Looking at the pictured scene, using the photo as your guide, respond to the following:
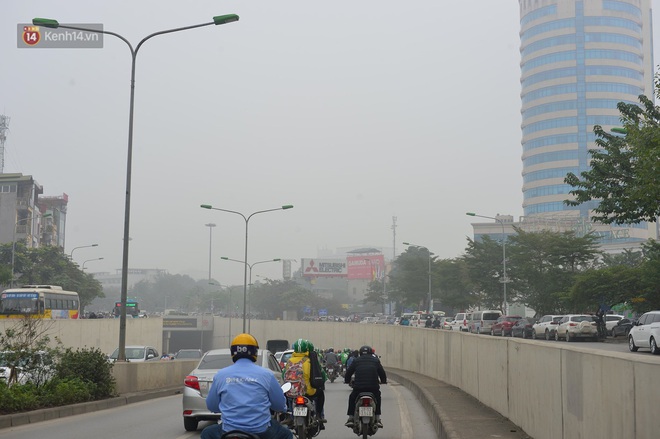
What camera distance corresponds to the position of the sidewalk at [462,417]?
41.2 ft

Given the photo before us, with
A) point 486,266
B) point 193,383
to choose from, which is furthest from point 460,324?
point 193,383

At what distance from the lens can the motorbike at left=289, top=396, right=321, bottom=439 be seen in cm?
1142

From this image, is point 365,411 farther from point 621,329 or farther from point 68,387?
point 621,329

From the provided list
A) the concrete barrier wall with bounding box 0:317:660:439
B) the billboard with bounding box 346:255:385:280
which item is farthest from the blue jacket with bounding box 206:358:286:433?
the billboard with bounding box 346:255:385:280

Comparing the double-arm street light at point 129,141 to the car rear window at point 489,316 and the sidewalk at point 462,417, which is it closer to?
the sidewalk at point 462,417

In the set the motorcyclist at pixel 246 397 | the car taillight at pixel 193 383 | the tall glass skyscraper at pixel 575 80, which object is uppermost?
the tall glass skyscraper at pixel 575 80

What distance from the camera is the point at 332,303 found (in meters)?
143

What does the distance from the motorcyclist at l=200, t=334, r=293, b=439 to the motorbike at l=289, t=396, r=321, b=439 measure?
4.81m

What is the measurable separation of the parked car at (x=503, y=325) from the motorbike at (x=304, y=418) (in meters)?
42.3

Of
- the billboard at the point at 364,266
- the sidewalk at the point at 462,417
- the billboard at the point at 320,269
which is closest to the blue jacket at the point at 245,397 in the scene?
the sidewalk at the point at 462,417

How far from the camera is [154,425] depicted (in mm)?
16156

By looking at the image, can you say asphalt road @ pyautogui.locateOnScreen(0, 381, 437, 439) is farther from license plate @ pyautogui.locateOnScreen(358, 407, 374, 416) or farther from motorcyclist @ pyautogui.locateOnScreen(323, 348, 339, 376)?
motorcyclist @ pyautogui.locateOnScreen(323, 348, 339, 376)

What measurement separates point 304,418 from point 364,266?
157 metres

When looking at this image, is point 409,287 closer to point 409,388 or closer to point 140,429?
point 409,388
